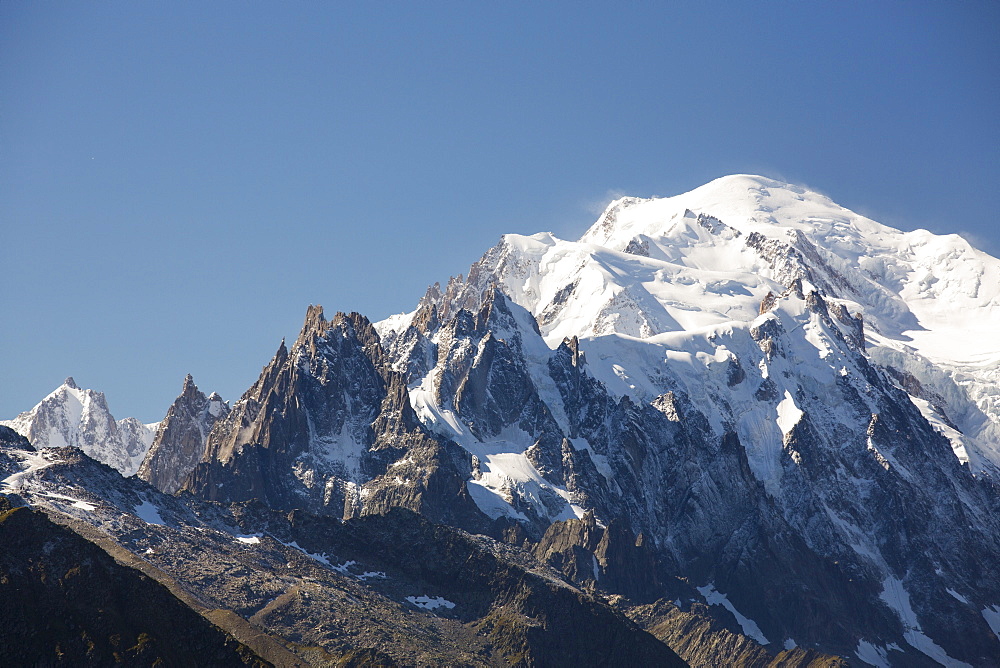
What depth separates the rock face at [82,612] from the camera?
443 feet

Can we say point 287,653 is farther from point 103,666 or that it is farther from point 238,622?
point 103,666

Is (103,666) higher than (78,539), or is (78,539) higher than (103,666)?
(78,539)

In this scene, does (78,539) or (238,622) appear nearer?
(78,539)

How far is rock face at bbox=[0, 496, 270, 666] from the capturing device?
13500 cm

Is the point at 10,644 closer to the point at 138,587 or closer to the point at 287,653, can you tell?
the point at 138,587

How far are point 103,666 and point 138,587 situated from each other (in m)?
12.9

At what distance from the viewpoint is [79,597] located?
142 meters

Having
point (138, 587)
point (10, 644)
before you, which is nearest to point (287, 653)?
point (138, 587)

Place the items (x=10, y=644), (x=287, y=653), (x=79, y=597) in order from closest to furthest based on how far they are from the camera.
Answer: (x=10, y=644)
(x=79, y=597)
(x=287, y=653)

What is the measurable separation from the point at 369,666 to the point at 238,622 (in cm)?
1903

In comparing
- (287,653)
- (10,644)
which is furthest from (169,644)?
(287,653)

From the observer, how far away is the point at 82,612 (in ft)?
462

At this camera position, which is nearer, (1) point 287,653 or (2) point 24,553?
(2) point 24,553

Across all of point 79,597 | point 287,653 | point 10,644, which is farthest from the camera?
point 287,653
